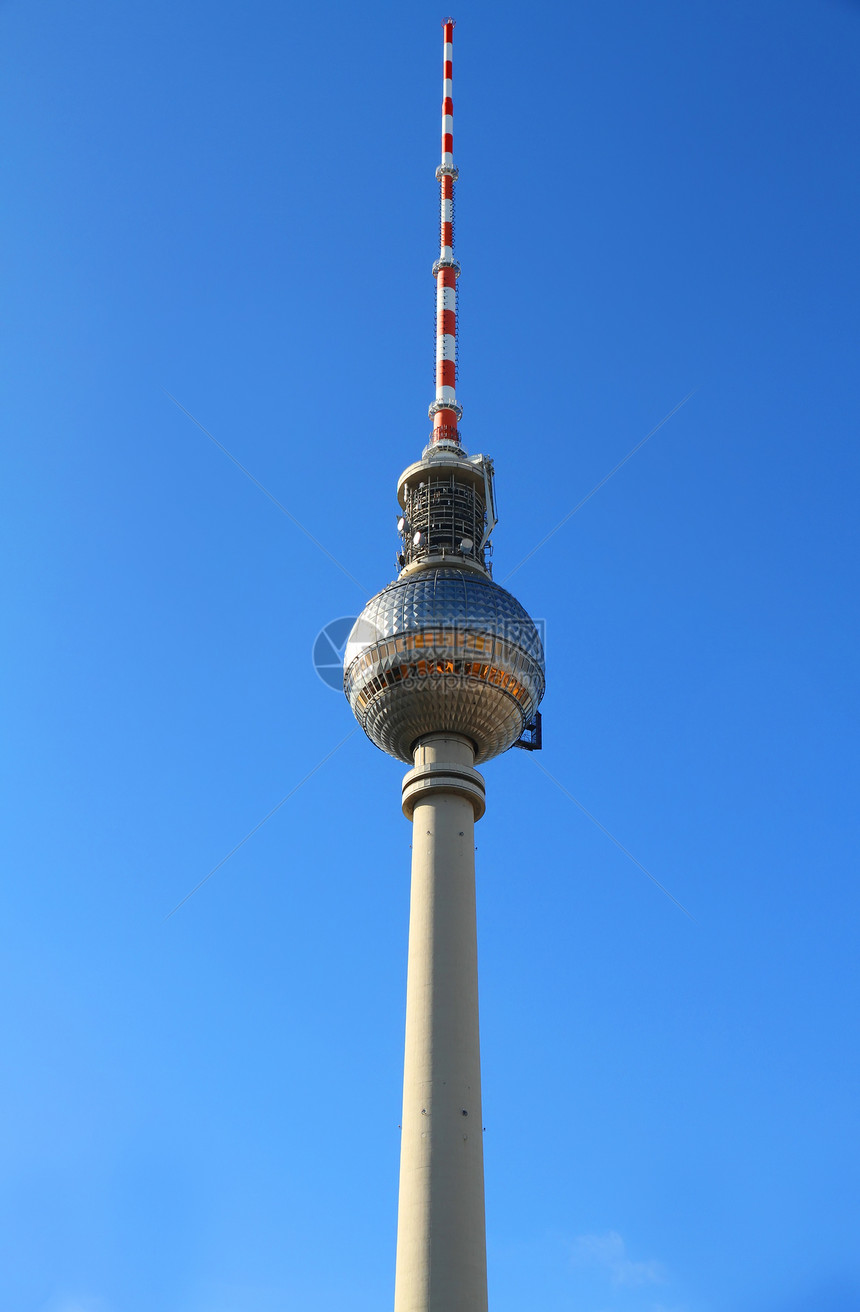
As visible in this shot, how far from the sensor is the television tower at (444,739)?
45.9 metres

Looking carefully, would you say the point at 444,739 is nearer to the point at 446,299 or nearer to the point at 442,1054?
the point at 442,1054

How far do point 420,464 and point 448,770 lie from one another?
732 inches

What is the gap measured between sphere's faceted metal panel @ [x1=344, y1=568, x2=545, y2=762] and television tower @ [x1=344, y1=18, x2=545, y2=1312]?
6 cm

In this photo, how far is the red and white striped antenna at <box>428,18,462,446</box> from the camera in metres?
69.6

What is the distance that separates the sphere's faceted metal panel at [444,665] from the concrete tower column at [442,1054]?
1.44 metres

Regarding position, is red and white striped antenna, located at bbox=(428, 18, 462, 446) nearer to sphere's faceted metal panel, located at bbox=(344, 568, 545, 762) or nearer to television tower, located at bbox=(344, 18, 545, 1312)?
television tower, located at bbox=(344, 18, 545, 1312)

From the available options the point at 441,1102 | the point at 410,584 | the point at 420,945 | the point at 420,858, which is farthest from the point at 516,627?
the point at 441,1102

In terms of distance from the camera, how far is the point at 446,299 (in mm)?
71688

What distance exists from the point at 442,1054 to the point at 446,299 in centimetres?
4184

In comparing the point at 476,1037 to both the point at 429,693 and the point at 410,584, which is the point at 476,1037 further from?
the point at 410,584

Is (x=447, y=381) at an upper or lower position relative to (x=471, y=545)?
upper

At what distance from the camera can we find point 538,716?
63.4 metres

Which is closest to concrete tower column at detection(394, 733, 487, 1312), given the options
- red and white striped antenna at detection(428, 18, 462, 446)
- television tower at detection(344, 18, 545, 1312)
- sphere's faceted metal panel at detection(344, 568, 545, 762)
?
television tower at detection(344, 18, 545, 1312)

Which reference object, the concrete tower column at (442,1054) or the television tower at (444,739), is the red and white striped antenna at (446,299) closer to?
the television tower at (444,739)
